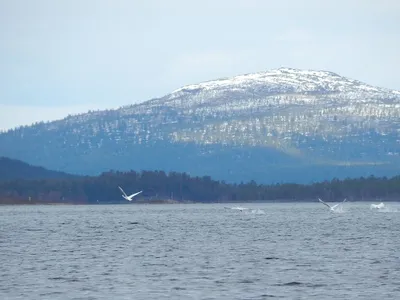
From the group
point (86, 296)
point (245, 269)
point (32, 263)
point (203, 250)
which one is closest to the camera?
point (86, 296)

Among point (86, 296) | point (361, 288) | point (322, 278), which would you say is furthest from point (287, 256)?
point (86, 296)

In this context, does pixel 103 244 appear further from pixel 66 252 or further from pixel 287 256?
pixel 287 256

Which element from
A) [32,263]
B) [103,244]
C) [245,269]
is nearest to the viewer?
[245,269]

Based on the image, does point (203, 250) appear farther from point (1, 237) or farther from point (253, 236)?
point (1, 237)

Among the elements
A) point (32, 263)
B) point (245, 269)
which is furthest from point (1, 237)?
point (245, 269)

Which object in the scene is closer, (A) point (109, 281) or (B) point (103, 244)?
(A) point (109, 281)

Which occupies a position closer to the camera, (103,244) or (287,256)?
(287,256)

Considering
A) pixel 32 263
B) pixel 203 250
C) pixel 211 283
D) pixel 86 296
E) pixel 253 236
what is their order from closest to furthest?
pixel 86 296, pixel 211 283, pixel 32 263, pixel 203 250, pixel 253 236

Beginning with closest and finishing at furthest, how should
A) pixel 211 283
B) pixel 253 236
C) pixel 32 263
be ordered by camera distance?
pixel 211 283, pixel 32 263, pixel 253 236

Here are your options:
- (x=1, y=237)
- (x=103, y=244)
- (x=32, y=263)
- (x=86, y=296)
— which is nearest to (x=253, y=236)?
(x=103, y=244)

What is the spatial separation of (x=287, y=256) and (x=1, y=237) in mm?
37204

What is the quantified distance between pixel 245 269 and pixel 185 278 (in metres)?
5.66

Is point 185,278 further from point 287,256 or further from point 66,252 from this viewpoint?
point 66,252

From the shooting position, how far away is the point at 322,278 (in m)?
57.7
